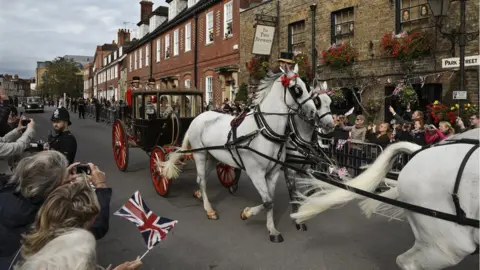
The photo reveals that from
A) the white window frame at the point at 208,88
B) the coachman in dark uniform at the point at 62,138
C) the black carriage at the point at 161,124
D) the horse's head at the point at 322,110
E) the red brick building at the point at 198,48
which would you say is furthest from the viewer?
the white window frame at the point at 208,88

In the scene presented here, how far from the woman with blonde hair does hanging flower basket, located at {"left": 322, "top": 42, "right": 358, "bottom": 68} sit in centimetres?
1104

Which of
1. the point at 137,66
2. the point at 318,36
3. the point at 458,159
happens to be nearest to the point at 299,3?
the point at 318,36

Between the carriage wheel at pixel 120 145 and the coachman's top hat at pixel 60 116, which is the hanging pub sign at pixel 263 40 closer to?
the carriage wheel at pixel 120 145

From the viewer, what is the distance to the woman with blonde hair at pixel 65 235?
4.98 ft

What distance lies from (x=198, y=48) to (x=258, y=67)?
7953mm

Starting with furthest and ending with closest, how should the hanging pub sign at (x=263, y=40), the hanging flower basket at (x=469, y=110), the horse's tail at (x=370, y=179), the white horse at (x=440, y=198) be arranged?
the hanging pub sign at (x=263, y=40), the hanging flower basket at (x=469, y=110), the horse's tail at (x=370, y=179), the white horse at (x=440, y=198)

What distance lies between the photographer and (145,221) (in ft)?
8.46

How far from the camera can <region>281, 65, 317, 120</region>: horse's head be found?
4.71m

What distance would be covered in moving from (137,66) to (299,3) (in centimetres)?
2484

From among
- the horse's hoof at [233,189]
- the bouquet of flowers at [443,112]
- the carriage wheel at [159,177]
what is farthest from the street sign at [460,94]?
the carriage wheel at [159,177]

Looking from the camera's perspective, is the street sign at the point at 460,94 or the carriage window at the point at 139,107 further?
the carriage window at the point at 139,107

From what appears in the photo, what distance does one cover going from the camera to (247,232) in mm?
5027

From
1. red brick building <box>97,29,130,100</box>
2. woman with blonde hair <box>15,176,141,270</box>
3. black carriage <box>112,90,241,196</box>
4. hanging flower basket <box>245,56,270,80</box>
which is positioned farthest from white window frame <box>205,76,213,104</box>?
red brick building <box>97,29,130,100</box>

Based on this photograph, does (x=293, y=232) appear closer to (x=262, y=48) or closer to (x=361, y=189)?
(x=361, y=189)
